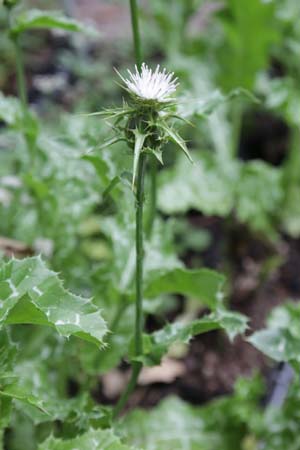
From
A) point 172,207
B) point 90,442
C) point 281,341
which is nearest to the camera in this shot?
point 90,442

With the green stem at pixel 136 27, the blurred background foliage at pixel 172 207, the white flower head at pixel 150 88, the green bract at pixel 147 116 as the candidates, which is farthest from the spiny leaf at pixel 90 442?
the green stem at pixel 136 27

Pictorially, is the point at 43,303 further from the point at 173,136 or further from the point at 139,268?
the point at 173,136

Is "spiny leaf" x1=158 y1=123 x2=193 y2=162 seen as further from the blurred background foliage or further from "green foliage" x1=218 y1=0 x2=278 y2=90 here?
"green foliage" x1=218 y1=0 x2=278 y2=90

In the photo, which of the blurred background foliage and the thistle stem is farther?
the blurred background foliage

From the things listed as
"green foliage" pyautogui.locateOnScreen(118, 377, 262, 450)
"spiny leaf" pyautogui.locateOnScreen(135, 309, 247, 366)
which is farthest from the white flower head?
"green foliage" pyautogui.locateOnScreen(118, 377, 262, 450)

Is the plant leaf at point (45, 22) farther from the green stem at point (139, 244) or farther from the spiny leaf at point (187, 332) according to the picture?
the spiny leaf at point (187, 332)

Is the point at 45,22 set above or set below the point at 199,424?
above

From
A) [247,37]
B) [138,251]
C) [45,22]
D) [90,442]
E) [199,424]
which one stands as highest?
[247,37]

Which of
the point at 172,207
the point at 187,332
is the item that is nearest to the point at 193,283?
the point at 187,332

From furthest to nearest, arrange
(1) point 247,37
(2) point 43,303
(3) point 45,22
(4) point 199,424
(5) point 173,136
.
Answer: (1) point 247,37
(4) point 199,424
(3) point 45,22
(2) point 43,303
(5) point 173,136

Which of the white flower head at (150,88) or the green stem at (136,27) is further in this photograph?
the green stem at (136,27)
